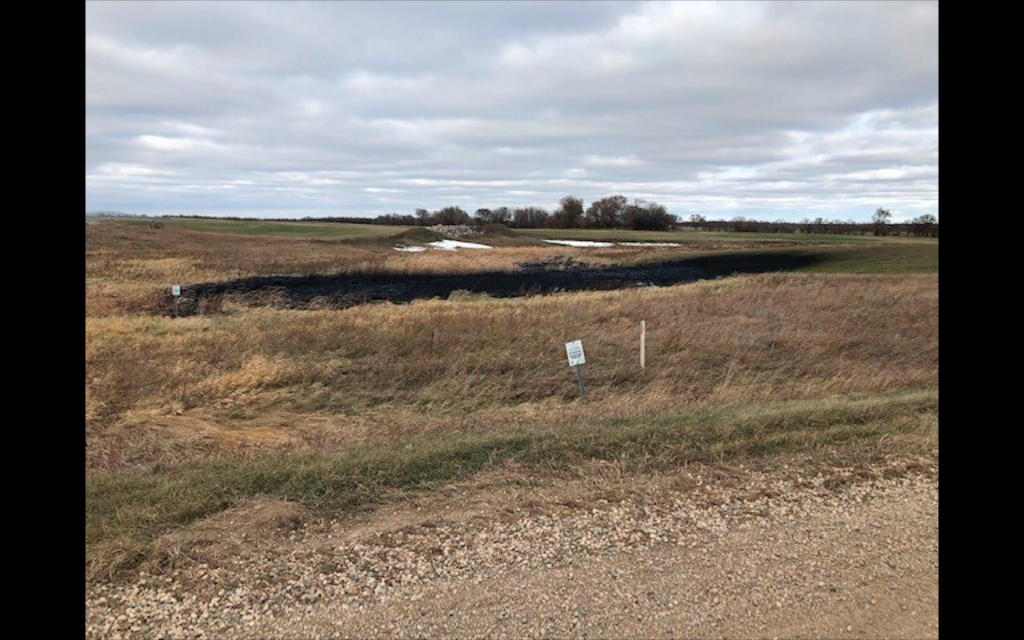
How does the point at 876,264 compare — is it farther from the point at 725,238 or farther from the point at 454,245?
the point at 725,238

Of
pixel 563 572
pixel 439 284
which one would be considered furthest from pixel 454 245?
pixel 563 572

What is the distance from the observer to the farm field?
15.8 feet

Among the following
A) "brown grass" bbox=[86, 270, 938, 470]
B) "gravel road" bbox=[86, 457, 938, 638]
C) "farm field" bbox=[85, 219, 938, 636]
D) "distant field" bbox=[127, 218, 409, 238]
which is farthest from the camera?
"distant field" bbox=[127, 218, 409, 238]

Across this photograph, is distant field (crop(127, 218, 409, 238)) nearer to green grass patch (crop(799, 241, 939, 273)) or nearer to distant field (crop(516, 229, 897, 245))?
distant field (crop(516, 229, 897, 245))

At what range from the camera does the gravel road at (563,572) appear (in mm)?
3166

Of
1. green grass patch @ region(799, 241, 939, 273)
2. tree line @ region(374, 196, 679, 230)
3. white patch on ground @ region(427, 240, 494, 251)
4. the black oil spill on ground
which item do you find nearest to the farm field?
the black oil spill on ground

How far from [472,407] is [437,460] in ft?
17.3

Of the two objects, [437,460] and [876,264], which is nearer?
[437,460]

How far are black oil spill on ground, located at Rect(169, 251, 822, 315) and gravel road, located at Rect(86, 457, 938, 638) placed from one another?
22.4 m

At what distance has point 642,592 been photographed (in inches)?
135

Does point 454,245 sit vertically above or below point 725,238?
below

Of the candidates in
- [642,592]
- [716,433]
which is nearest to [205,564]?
[642,592]

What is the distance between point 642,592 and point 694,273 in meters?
43.9

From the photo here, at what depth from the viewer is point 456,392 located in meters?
11.7
